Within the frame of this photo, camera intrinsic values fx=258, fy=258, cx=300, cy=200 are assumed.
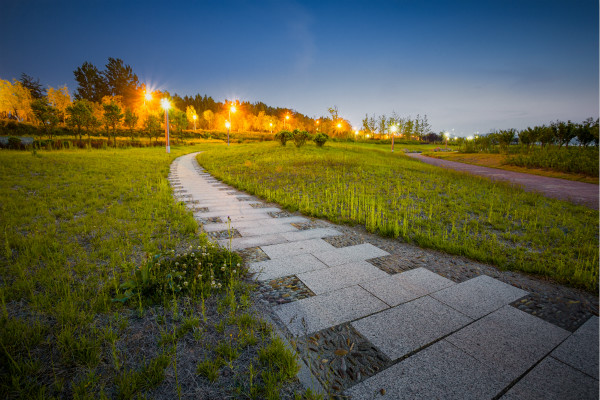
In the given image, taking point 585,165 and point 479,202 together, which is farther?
point 585,165

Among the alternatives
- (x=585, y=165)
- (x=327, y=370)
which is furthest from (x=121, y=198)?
(x=585, y=165)

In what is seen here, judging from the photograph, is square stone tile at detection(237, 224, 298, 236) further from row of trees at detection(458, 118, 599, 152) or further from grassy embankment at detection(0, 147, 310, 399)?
row of trees at detection(458, 118, 599, 152)

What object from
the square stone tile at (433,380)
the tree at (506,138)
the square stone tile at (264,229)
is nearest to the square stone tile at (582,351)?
the square stone tile at (433,380)

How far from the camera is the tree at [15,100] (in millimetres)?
44875

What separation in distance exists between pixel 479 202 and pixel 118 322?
8654 mm

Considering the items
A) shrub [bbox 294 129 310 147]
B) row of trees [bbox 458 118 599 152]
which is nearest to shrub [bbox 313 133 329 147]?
shrub [bbox 294 129 310 147]

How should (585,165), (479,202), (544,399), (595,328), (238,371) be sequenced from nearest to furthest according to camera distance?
(544,399) → (238,371) → (595,328) → (479,202) → (585,165)

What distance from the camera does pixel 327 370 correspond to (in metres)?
1.90

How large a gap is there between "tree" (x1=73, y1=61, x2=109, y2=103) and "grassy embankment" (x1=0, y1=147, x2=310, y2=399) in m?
65.7

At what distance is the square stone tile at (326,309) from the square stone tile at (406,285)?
142 millimetres

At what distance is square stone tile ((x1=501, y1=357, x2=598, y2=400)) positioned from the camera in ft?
5.61

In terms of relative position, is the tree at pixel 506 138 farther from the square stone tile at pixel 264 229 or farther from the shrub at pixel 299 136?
the square stone tile at pixel 264 229

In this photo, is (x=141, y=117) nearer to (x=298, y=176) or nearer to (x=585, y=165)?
(x=298, y=176)

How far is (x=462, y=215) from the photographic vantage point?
6266mm
